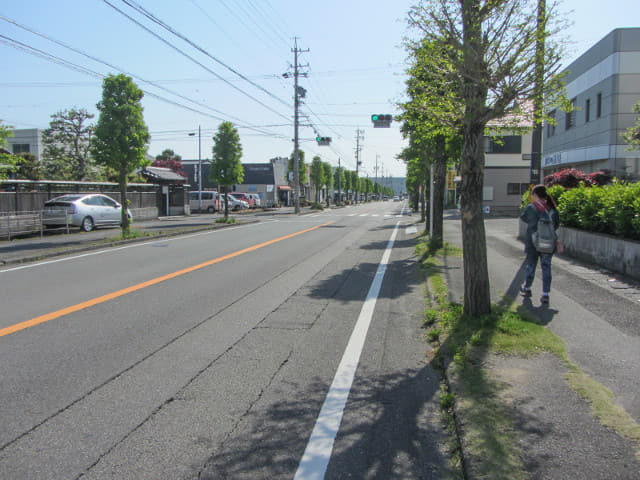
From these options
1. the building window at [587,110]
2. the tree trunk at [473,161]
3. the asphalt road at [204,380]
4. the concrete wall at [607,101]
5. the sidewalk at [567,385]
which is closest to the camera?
the sidewalk at [567,385]

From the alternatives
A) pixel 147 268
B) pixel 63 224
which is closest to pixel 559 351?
pixel 147 268

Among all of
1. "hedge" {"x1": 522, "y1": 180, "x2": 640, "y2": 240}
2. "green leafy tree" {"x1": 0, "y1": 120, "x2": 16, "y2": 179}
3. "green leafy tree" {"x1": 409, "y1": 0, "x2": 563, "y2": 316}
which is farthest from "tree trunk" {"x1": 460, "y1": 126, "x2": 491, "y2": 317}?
"green leafy tree" {"x1": 0, "y1": 120, "x2": 16, "y2": 179}

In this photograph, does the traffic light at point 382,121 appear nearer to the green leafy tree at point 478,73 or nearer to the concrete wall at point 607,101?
the concrete wall at point 607,101

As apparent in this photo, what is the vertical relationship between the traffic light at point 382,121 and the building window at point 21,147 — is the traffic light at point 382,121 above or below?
below

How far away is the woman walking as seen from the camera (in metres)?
6.66

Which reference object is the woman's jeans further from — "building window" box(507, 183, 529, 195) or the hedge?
"building window" box(507, 183, 529, 195)

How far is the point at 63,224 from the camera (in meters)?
19.1

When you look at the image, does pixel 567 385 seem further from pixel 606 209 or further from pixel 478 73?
pixel 606 209

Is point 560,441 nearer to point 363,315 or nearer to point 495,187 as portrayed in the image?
point 363,315

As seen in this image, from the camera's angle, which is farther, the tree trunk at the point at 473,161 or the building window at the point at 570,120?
the building window at the point at 570,120

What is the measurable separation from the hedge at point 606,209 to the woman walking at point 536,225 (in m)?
2.54

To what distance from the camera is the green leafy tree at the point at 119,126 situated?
16859mm

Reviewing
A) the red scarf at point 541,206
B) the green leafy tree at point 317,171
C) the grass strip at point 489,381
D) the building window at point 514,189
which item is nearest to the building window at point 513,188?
the building window at point 514,189

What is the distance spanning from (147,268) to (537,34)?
27.4 feet
